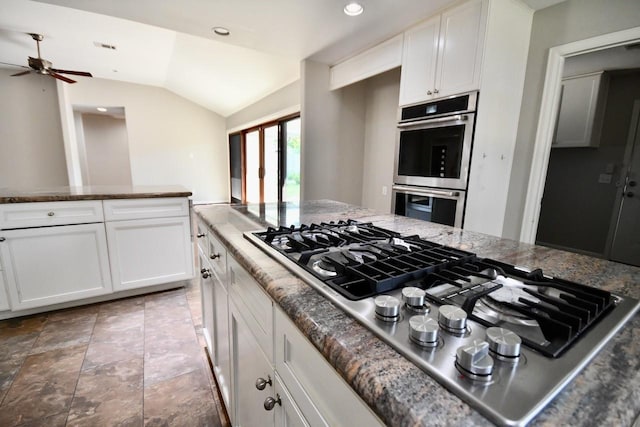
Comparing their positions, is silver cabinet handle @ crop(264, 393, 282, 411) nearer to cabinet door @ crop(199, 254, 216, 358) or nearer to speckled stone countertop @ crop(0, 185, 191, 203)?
cabinet door @ crop(199, 254, 216, 358)

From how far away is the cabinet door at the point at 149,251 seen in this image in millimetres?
2352

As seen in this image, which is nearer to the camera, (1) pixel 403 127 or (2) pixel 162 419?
(2) pixel 162 419

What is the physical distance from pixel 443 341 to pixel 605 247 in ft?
14.5

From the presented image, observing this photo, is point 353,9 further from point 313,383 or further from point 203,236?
point 313,383

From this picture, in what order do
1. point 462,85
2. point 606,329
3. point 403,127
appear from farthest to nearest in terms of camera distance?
1. point 403,127
2. point 462,85
3. point 606,329

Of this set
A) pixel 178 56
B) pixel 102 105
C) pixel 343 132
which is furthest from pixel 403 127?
pixel 102 105

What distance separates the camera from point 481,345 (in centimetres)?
40

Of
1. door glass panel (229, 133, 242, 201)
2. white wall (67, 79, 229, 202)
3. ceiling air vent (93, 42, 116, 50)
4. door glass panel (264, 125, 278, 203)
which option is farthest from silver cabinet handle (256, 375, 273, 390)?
white wall (67, 79, 229, 202)

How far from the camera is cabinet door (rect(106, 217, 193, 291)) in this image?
2352mm

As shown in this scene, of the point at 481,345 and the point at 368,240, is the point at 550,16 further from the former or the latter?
the point at 481,345

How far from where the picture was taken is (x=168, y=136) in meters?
7.03

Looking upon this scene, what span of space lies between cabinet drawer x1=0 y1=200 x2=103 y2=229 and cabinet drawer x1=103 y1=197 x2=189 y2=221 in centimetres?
8

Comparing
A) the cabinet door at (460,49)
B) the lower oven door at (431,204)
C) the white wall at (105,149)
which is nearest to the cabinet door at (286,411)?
the lower oven door at (431,204)

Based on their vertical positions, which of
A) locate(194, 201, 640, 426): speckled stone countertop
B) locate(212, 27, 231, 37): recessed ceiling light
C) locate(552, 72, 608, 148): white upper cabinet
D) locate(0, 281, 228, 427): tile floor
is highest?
locate(212, 27, 231, 37): recessed ceiling light
